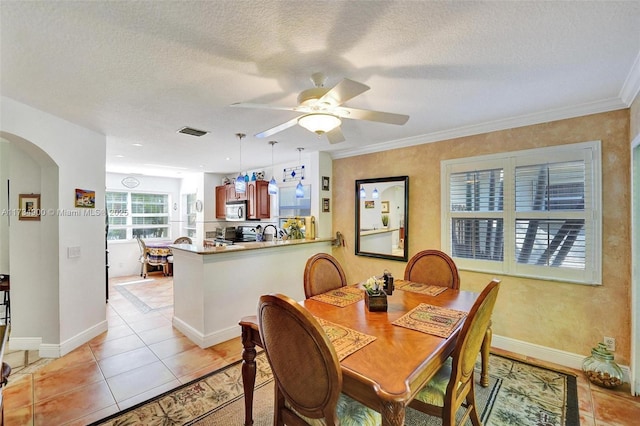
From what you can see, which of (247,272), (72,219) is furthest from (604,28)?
(72,219)

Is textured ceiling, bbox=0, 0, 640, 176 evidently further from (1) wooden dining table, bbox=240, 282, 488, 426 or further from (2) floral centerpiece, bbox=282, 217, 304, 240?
(2) floral centerpiece, bbox=282, 217, 304, 240

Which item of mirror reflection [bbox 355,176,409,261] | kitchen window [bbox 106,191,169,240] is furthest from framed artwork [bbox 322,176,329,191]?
kitchen window [bbox 106,191,169,240]

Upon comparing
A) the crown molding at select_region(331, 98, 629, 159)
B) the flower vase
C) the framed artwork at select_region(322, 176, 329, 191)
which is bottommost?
the flower vase

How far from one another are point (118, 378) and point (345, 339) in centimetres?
226

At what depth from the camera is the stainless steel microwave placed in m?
5.86

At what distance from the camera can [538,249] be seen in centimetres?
274

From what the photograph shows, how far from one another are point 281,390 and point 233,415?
936mm

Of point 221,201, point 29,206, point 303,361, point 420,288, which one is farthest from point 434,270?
point 221,201

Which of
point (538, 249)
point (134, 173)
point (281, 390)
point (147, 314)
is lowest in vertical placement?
point (147, 314)

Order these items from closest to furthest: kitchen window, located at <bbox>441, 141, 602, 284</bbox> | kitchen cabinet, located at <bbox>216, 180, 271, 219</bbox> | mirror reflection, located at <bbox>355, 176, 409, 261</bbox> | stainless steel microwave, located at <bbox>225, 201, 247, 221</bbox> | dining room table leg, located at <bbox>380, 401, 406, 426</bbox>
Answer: dining room table leg, located at <bbox>380, 401, 406, 426</bbox>, kitchen window, located at <bbox>441, 141, 602, 284</bbox>, mirror reflection, located at <bbox>355, 176, 409, 261</bbox>, kitchen cabinet, located at <bbox>216, 180, 271, 219</bbox>, stainless steel microwave, located at <bbox>225, 201, 247, 221</bbox>

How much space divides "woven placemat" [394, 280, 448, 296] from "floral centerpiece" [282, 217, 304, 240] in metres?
2.01

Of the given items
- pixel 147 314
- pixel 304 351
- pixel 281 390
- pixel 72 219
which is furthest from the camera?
pixel 147 314

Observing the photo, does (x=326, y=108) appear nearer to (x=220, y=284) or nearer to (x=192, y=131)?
(x=192, y=131)

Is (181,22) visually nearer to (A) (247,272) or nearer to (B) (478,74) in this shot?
(B) (478,74)
